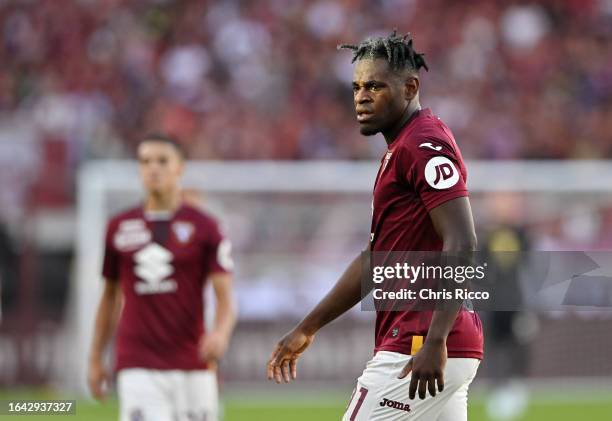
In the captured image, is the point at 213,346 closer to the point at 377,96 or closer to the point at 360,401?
the point at 360,401

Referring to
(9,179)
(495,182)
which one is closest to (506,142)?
(495,182)

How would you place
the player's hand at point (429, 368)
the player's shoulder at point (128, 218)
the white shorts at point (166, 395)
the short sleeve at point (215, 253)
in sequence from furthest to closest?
the player's shoulder at point (128, 218), the short sleeve at point (215, 253), the white shorts at point (166, 395), the player's hand at point (429, 368)

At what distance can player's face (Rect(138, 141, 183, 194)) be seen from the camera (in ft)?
26.7

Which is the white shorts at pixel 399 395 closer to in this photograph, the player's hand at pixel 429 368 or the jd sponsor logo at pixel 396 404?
the jd sponsor logo at pixel 396 404

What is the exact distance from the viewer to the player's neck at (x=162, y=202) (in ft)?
26.8

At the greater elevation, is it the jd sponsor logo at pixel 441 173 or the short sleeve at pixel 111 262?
the short sleeve at pixel 111 262

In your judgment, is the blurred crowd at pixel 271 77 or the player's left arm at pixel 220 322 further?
the blurred crowd at pixel 271 77

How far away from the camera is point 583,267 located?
598 centimetres

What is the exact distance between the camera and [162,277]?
26.1 feet

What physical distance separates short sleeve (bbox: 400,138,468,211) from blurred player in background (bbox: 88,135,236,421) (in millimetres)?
3079

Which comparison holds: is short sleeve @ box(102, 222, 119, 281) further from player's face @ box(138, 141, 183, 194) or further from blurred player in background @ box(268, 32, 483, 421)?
blurred player in background @ box(268, 32, 483, 421)

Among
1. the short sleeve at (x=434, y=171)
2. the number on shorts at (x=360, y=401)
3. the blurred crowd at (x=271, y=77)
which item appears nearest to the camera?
the short sleeve at (x=434, y=171)

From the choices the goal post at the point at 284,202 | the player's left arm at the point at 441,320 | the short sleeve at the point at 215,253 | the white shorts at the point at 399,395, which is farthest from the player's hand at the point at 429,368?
the goal post at the point at 284,202

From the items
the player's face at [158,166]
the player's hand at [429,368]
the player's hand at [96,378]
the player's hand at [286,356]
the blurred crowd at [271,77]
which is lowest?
the player's hand at [429,368]
